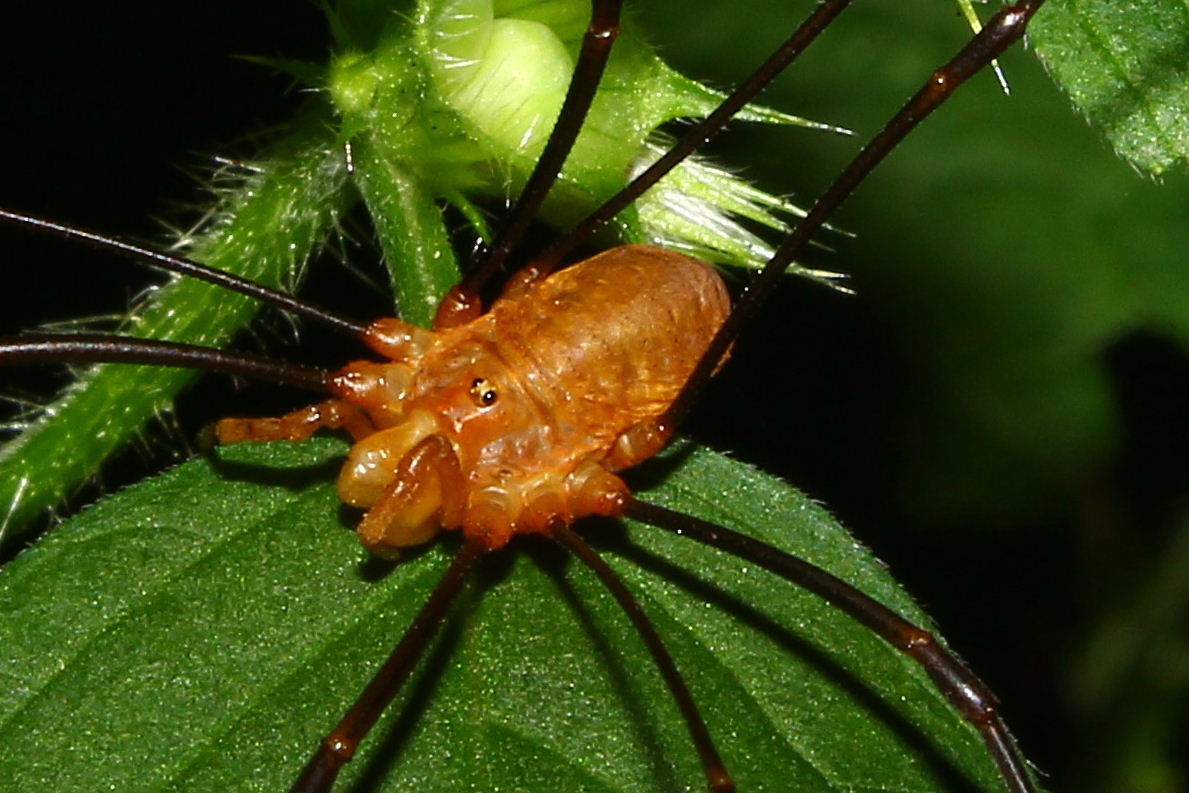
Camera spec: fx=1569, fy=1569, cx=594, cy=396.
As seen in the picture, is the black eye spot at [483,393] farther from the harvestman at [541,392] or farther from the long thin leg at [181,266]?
the long thin leg at [181,266]

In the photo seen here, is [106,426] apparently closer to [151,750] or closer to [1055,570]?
[151,750]

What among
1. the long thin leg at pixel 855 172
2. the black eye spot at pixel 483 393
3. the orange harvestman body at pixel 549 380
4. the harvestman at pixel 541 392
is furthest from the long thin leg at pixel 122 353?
the long thin leg at pixel 855 172

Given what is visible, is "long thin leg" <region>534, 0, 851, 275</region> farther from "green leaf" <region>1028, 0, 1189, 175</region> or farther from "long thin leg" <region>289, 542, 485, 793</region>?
"long thin leg" <region>289, 542, 485, 793</region>

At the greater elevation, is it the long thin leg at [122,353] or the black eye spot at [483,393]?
the long thin leg at [122,353]

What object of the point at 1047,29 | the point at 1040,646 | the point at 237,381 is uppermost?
the point at 1047,29

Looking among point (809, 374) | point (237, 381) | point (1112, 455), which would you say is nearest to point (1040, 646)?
point (1112, 455)

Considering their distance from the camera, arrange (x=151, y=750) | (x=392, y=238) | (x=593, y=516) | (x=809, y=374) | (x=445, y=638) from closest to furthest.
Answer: (x=151, y=750)
(x=445, y=638)
(x=392, y=238)
(x=593, y=516)
(x=809, y=374)

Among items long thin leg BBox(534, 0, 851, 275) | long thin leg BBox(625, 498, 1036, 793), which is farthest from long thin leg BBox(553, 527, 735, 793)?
long thin leg BBox(534, 0, 851, 275)

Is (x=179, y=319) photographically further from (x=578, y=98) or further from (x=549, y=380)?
(x=578, y=98)
